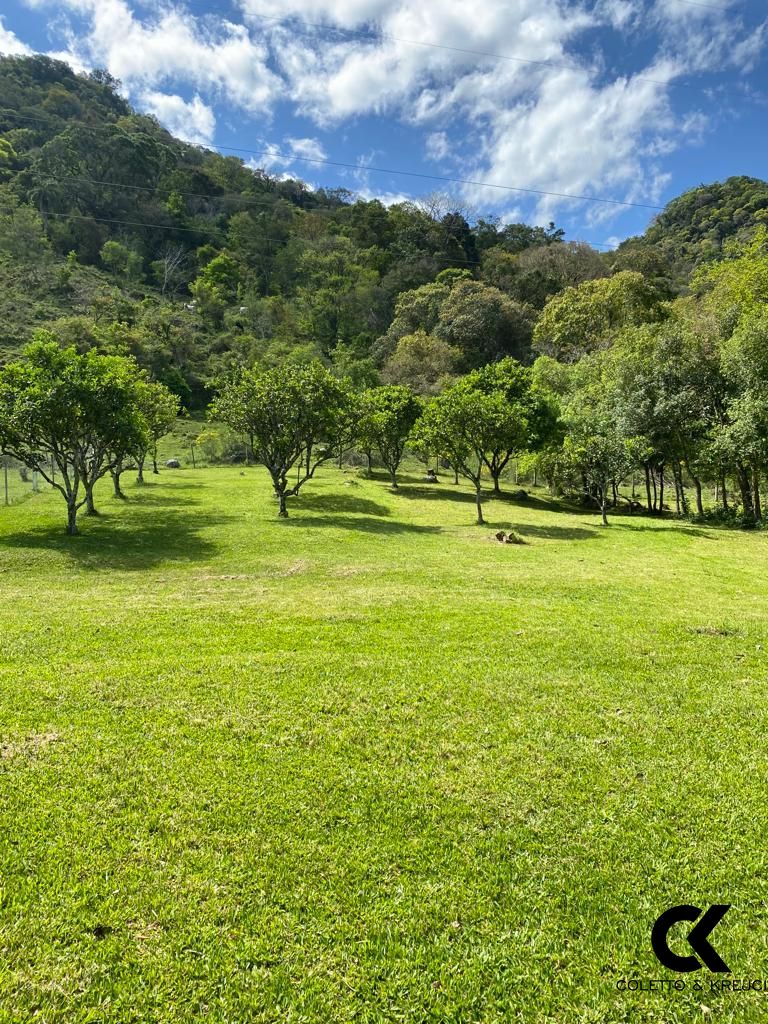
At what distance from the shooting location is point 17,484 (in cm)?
3142

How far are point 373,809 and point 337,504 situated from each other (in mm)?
25221

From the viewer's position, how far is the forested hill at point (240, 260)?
65.9m

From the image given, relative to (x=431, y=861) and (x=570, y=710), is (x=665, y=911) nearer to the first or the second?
(x=431, y=861)

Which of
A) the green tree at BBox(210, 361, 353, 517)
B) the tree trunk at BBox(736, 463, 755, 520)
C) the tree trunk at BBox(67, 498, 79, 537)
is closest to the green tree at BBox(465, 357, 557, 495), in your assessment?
the tree trunk at BBox(736, 463, 755, 520)

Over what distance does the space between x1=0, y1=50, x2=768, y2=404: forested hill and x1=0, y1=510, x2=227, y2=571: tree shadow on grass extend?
40989 mm

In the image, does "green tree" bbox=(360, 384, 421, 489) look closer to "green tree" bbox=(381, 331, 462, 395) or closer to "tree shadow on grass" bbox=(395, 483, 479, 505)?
"tree shadow on grass" bbox=(395, 483, 479, 505)

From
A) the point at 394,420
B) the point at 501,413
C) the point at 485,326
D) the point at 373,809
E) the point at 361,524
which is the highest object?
the point at 485,326

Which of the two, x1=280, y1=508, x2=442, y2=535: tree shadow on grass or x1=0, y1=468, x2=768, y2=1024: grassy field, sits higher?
x1=280, y1=508, x2=442, y2=535: tree shadow on grass

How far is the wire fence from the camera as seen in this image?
26206 mm

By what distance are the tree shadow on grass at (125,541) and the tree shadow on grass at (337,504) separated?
6.27 m

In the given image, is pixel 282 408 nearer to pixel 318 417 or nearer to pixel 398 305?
pixel 318 417

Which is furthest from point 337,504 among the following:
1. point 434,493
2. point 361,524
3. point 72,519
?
point 72,519

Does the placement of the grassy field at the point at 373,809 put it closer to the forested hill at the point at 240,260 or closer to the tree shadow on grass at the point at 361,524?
the tree shadow on grass at the point at 361,524

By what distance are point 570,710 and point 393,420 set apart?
31.6 meters
